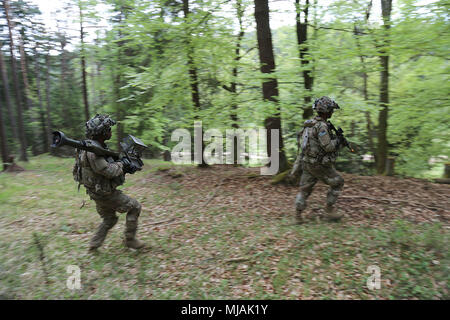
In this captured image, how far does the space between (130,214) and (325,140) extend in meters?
3.70

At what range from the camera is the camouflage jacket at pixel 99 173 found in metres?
3.99

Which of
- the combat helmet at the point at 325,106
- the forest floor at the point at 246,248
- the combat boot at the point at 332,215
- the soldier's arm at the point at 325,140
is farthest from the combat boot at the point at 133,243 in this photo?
the combat helmet at the point at 325,106

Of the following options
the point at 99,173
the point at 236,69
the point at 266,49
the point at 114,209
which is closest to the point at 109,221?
the point at 114,209

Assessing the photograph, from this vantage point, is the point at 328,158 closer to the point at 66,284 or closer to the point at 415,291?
the point at 415,291

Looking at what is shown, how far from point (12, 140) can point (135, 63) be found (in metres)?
15.4

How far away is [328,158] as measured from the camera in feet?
16.4

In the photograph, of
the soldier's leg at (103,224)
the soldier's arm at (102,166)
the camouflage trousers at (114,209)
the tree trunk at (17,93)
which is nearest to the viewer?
the soldier's arm at (102,166)

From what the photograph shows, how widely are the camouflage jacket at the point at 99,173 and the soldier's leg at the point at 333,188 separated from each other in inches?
147

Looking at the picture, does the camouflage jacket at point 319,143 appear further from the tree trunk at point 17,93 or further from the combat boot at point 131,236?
the tree trunk at point 17,93

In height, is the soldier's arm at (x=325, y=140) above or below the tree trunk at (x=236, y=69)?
below

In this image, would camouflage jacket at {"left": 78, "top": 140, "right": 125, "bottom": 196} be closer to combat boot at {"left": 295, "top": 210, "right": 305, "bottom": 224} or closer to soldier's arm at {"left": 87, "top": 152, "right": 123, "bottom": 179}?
soldier's arm at {"left": 87, "top": 152, "right": 123, "bottom": 179}

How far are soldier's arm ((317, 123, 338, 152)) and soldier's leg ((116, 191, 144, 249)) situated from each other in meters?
3.47

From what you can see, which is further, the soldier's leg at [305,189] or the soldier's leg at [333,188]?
the soldier's leg at [305,189]

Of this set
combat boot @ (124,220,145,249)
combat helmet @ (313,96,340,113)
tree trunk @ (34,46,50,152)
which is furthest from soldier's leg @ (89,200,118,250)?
tree trunk @ (34,46,50,152)
